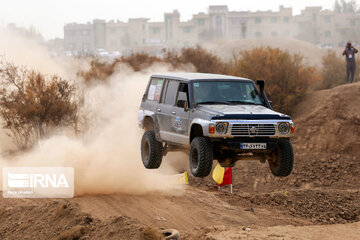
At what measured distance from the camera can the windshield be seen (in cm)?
1384

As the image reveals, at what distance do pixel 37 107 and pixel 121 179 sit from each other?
13.4 metres

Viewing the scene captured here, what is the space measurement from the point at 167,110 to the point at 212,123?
1.98 meters

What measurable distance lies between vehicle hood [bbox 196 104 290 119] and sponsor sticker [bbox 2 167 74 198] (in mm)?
8893

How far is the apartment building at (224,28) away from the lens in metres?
139

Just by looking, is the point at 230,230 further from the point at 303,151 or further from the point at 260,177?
the point at 303,151

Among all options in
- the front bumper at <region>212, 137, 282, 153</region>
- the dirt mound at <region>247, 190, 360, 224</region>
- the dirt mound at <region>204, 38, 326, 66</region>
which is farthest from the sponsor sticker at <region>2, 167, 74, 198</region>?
the dirt mound at <region>204, 38, 326, 66</region>

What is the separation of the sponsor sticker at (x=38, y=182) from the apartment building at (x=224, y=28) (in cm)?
10930

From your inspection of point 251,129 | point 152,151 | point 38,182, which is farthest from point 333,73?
point 251,129

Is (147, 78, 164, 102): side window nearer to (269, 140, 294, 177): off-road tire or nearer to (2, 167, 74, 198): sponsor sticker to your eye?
(269, 140, 294, 177): off-road tire

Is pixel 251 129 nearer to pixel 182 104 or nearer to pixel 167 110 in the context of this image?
pixel 182 104

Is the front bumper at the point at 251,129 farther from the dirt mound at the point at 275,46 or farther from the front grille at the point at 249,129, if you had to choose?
the dirt mound at the point at 275,46

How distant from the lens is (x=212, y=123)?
41.6ft

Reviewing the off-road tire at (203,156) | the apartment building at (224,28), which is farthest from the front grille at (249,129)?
the apartment building at (224,28)

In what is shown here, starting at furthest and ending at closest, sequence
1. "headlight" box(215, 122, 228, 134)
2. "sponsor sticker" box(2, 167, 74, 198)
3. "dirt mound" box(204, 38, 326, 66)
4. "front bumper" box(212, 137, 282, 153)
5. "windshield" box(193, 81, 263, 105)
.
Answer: "dirt mound" box(204, 38, 326, 66) < "sponsor sticker" box(2, 167, 74, 198) < "windshield" box(193, 81, 263, 105) < "front bumper" box(212, 137, 282, 153) < "headlight" box(215, 122, 228, 134)
